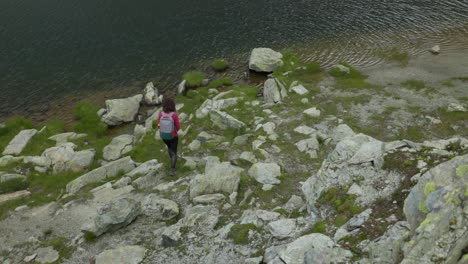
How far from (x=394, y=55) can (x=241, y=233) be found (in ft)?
113

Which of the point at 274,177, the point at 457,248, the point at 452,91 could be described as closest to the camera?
the point at 457,248

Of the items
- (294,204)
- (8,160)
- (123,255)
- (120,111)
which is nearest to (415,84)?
(294,204)

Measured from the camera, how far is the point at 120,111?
35.8 m

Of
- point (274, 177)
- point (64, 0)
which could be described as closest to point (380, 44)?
point (274, 177)

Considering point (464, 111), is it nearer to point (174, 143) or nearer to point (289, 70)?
point (289, 70)

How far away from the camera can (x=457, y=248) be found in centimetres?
807

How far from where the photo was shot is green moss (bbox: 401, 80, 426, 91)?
32844 mm

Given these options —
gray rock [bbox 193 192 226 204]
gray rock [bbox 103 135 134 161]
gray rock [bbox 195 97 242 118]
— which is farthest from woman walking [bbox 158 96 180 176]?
gray rock [bbox 195 97 242 118]

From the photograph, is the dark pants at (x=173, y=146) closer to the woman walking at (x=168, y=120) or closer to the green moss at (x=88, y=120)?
the woman walking at (x=168, y=120)

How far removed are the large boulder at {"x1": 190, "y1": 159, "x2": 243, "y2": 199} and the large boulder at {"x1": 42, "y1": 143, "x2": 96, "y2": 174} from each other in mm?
11261

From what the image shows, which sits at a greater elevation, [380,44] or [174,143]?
[174,143]

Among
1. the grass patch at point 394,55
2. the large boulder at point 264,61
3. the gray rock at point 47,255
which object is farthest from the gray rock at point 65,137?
the grass patch at point 394,55

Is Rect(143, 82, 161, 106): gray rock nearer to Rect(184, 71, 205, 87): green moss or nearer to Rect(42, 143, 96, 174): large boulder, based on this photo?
Rect(184, 71, 205, 87): green moss

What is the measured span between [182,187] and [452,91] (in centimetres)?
→ 2456
